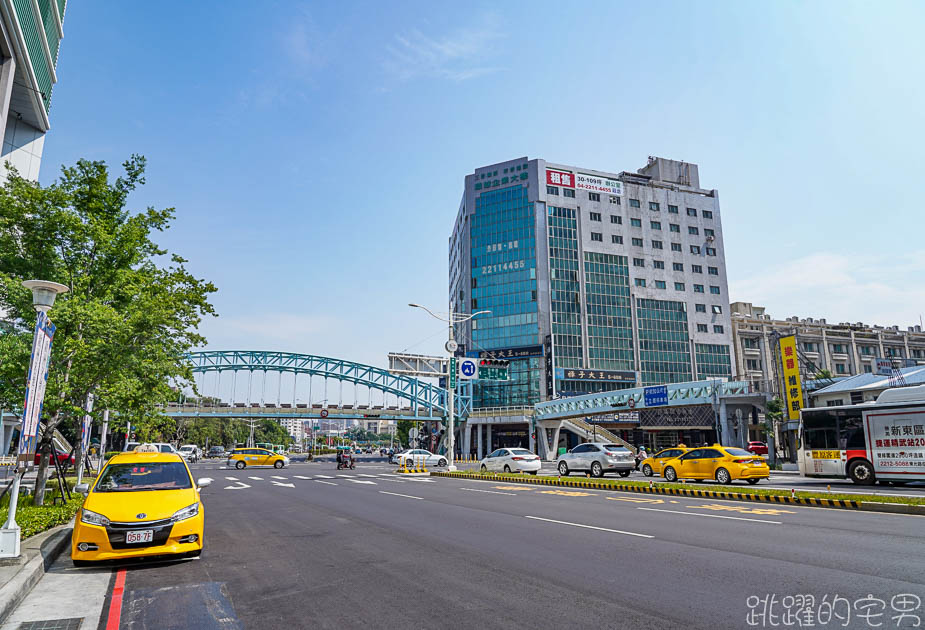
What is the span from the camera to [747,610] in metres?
5.64

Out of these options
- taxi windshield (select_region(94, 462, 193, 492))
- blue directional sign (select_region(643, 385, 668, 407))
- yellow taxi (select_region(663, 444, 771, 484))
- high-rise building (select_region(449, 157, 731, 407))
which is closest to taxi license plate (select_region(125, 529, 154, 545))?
taxi windshield (select_region(94, 462, 193, 492))

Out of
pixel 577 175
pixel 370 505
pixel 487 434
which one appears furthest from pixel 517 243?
pixel 370 505

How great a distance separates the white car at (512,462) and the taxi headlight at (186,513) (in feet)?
80.4

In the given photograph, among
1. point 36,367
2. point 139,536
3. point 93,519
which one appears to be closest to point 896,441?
point 139,536

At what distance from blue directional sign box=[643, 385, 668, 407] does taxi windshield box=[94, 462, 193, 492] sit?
4056cm

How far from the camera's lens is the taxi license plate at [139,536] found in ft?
26.2

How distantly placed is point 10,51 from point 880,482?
123ft

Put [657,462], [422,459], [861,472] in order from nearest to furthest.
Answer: [861,472]
[657,462]
[422,459]

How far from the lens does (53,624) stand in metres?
5.71

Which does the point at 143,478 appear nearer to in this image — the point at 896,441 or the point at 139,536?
the point at 139,536

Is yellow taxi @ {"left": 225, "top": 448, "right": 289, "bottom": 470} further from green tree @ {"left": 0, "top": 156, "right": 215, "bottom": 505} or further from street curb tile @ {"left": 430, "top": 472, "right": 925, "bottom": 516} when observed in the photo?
green tree @ {"left": 0, "top": 156, "right": 215, "bottom": 505}

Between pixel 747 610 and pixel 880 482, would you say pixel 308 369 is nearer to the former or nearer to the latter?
pixel 880 482

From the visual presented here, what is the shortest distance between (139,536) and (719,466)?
69.4 feet

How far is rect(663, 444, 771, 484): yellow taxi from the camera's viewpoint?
21812mm
